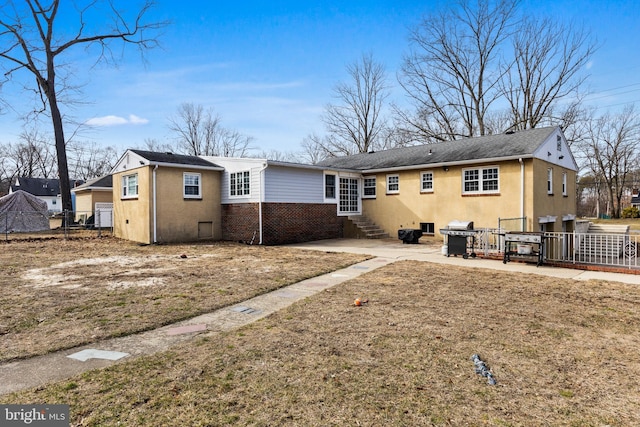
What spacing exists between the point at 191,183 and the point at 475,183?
41.5 feet

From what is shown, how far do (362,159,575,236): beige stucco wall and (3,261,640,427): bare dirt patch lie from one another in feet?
31.6

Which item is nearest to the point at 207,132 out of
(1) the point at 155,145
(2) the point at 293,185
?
(1) the point at 155,145

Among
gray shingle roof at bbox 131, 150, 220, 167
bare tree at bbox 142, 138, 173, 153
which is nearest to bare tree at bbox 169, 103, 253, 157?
bare tree at bbox 142, 138, 173, 153

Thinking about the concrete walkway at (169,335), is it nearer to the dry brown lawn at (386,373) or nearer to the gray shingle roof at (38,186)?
the dry brown lawn at (386,373)

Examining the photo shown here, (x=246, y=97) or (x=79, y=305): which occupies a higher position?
(x=246, y=97)

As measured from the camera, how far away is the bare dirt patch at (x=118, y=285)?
4891 millimetres

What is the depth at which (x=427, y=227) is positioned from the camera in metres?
17.5

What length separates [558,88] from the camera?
101ft

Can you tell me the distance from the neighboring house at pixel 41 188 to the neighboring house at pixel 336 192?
142 feet

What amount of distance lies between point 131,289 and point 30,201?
22010 mm

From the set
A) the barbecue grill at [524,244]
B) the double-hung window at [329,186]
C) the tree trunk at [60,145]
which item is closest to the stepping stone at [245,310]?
the barbecue grill at [524,244]

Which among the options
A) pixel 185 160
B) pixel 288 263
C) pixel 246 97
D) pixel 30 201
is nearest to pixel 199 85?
pixel 246 97

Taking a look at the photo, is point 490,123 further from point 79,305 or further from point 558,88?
point 79,305

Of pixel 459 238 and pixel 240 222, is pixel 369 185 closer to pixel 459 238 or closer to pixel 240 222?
pixel 240 222
